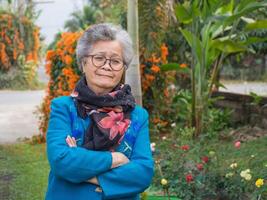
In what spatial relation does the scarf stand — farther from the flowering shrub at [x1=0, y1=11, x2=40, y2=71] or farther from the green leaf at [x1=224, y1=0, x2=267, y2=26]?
the flowering shrub at [x1=0, y1=11, x2=40, y2=71]

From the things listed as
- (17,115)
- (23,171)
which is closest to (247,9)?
(23,171)

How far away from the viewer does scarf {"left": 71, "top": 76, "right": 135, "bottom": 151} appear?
7.04 feet

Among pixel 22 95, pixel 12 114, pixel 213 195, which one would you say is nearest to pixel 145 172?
pixel 213 195

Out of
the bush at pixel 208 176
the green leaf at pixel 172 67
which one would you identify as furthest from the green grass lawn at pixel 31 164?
the green leaf at pixel 172 67

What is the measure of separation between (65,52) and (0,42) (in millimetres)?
12558

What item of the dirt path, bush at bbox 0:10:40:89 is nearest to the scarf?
the dirt path

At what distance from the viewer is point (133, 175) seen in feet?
7.11

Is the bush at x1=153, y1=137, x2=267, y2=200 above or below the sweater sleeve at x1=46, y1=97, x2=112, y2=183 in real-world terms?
below

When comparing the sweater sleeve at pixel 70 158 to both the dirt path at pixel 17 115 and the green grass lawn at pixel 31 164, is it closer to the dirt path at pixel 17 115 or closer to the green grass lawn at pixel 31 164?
the green grass lawn at pixel 31 164

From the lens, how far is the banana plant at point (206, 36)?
6309mm

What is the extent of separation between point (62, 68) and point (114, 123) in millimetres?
5973

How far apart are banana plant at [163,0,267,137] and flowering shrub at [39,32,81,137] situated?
147 centimetres

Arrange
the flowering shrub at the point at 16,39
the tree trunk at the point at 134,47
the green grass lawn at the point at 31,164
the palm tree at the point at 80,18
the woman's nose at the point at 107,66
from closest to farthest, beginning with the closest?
1. the woman's nose at the point at 107,66
2. the green grass lawn at the point at 31,164
3. the tree trunk at the point at 134,47
4. the flowering shrub at the point at 16,39
5. the palm tree at the point at 80,18

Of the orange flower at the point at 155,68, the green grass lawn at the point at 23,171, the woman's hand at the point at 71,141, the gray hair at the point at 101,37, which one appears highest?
the gray hair at the point at 101,37
